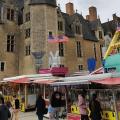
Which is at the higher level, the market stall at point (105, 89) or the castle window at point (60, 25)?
the castle window at point (60, 25)

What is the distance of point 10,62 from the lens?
96.7ft

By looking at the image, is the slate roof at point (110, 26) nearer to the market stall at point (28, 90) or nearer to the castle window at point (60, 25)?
the castle window at point (60, 25)

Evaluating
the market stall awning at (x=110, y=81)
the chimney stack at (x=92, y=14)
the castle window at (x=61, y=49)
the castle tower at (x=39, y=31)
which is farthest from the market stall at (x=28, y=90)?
the chimney stack at (x=92, y=14)

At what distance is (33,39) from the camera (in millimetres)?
28406

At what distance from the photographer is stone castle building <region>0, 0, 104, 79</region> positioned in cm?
2827

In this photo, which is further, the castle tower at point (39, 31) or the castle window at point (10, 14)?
the castle window at point (10, 14)

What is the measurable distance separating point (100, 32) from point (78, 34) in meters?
5.29

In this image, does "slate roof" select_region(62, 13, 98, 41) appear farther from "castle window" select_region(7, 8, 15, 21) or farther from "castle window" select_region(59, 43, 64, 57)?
"castle window" select_region(7, 8, 15, 21)

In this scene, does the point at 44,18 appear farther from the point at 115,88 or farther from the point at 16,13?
the point at 115,88

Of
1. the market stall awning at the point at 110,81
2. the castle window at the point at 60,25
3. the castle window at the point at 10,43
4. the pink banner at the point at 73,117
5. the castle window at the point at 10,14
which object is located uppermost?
the castle window at the point at 10,14

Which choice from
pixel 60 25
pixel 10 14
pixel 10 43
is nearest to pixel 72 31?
pixel 60 25

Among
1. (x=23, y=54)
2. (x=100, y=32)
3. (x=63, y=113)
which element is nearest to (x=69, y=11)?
(x=100, y=32)

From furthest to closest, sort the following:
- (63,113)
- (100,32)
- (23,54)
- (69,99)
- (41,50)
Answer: (100,32) < (23,54) < (41,50) < (63,113) < (69,99)

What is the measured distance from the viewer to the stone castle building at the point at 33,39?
2827 cm
